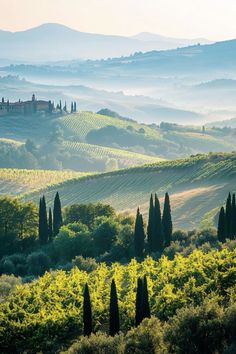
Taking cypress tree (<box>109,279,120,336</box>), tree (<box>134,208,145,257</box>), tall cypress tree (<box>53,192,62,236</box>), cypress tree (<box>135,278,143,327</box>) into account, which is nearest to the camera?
cypress tree (<box>109,279,120,336</box>)

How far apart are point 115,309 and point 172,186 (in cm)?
10111

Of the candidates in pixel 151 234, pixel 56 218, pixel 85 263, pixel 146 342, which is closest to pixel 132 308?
pixel 146 342

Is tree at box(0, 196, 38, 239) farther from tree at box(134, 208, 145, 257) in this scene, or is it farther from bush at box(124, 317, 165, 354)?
bush at box(124, 317, 165, 354)

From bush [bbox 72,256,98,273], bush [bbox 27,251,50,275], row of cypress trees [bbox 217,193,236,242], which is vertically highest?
row of cypress trees [bbox 217,193,236,242]

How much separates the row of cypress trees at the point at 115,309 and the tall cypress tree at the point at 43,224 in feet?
134

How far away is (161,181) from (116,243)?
6955cm

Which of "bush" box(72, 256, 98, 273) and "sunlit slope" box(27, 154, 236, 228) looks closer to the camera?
"bush" box(72, 256, 98, 273)

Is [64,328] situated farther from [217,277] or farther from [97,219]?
[97,219]

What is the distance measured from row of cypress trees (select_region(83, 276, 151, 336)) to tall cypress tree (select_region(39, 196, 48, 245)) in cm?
4080

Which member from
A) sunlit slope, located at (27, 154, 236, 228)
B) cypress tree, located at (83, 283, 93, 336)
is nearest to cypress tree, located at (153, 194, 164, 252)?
cypress tree, located at (83, 283, 93, 336)

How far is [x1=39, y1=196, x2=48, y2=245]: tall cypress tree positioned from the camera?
314 ft

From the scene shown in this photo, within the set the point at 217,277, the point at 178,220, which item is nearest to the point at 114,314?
the point at 217,277

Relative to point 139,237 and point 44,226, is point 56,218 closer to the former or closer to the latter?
point 44,226

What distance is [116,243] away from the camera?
91375mm
